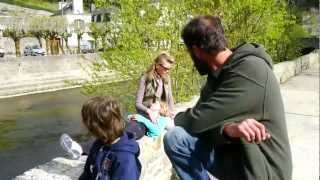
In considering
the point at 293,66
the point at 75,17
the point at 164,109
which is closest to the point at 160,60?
the point at 164,109

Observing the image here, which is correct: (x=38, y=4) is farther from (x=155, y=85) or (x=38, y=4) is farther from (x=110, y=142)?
(x=110, y=142)

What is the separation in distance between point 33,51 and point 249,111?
1508 inches

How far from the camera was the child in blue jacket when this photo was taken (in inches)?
106

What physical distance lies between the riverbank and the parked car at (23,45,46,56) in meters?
29.4

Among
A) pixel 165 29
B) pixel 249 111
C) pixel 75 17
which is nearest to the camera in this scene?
pixel 249 111

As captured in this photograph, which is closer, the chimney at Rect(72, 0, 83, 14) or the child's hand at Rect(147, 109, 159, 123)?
the child's hand at Rect(147, 109, 159, 123)

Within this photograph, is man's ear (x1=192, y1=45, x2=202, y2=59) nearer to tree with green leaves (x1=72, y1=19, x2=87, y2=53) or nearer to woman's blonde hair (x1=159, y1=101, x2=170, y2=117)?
woman's blonde hair (x1=159, y1=101, x2=170, y2=117)

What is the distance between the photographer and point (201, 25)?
8.50ft

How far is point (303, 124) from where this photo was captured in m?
7.20

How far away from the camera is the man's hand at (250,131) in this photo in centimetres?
238

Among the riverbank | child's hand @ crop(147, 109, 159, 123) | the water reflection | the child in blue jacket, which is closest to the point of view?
the child in blue jacket

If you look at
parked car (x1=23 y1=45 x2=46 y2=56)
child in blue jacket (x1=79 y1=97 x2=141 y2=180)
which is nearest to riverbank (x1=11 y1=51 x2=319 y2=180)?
child in blue jacket (x1=79 y1=97 x2=141 y2=180)

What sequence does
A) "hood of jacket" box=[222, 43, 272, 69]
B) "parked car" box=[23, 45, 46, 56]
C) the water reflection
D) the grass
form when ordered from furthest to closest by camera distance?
1. the grass
2. "parked car" box=[23, 45, 46, 56]
3. the water reflection
4. "hood of jacket" box=[222, 43, 272, 69]

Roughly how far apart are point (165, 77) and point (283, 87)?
6641 millimetres
